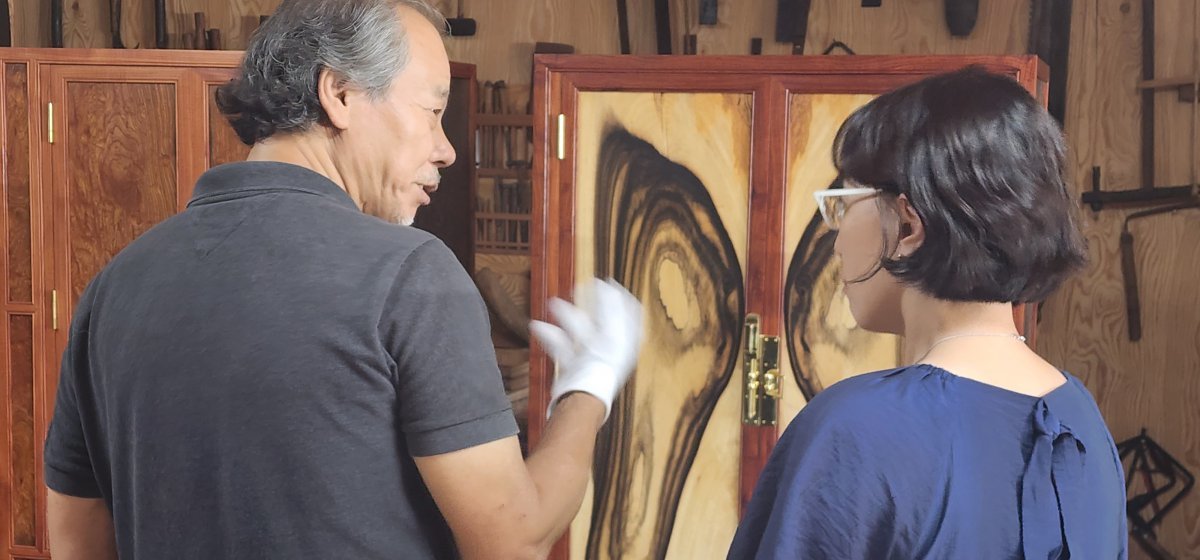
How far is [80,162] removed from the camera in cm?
318

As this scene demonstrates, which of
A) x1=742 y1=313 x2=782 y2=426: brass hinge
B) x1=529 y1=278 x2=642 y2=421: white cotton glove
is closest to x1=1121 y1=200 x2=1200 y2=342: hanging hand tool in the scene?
x1=742 y1=313 x2=782 y2=426: brass hinge

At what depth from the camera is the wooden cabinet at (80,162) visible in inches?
124

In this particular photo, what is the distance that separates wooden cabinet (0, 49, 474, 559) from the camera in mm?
3143

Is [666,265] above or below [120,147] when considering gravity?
below

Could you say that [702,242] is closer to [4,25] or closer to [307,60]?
[307,60]

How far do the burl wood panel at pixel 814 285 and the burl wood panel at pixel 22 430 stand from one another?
230 centimetres

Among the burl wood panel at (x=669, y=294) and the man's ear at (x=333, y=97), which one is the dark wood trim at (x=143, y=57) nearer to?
the burl wood panel at (x=669, y=294)

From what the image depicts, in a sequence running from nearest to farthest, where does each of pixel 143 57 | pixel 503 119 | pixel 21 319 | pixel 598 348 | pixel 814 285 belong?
pixel 598 348 < pixel 814 285 < pixel 143 57 < pixel 21 319 < pixel 503 119

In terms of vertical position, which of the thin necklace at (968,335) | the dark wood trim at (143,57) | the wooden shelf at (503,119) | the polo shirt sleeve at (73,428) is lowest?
the polo shirt sleeve at (73,428)

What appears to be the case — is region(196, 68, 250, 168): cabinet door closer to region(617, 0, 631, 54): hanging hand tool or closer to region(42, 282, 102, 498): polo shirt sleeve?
region(617, 0, 631, 54): hanging hand tool

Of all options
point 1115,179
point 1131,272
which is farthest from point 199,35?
point 1131,272

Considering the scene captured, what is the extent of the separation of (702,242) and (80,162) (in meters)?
1.89

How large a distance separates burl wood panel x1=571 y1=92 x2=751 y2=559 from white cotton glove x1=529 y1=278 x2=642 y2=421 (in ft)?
2.69

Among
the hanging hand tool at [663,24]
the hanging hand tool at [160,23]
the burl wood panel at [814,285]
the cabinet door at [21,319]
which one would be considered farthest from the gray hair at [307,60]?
the hanging hand tool at [160,23]
